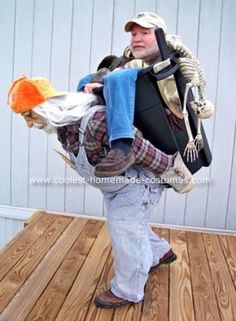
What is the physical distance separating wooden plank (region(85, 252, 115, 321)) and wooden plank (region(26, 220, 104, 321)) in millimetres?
128

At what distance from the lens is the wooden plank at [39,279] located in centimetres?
140

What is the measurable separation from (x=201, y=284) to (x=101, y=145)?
874 millimetres

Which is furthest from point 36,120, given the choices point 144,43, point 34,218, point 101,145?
point 34,218

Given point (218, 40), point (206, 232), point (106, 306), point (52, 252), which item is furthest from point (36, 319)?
point (218, 40)

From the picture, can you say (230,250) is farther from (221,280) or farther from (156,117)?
(156,117)

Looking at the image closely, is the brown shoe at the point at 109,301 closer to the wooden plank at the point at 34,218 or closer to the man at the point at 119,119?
the man at the point at 119,119

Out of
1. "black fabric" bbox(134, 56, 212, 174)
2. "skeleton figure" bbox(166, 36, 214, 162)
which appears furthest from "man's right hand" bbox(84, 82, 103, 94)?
"skeleton figure" bbox(166, 36, 214, 162)

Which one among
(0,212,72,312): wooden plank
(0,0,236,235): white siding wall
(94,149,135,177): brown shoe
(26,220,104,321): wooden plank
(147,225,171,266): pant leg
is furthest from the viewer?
(0,0,236,235): white siding wall

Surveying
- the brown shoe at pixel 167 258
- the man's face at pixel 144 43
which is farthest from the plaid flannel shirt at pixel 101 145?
the brown shoe at pixel 167 258

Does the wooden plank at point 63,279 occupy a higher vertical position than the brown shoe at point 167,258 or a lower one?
lower

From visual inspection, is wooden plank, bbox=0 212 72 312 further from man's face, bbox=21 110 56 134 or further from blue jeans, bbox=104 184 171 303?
man's face, bbox=21 110 56 134

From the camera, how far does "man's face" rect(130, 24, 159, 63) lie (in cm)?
131

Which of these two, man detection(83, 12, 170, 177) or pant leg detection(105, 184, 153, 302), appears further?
pant leg detection(105, 184, 153, 302)

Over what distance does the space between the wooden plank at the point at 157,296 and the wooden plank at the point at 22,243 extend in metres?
0.69
